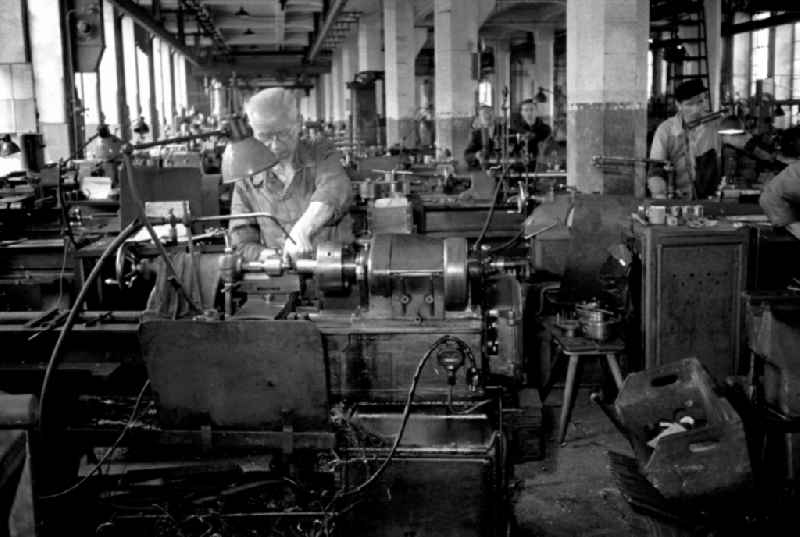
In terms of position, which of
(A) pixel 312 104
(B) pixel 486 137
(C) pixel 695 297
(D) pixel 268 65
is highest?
(D) pixel 268 65

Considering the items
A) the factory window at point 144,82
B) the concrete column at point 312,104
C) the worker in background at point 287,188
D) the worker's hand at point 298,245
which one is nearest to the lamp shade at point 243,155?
the worker's hand at point 298,245

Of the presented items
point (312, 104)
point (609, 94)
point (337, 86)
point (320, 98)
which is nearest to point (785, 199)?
point (609, 94)

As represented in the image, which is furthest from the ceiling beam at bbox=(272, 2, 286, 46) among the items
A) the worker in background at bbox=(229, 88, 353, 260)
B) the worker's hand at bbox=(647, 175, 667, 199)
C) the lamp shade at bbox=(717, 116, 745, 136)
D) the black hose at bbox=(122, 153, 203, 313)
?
the black hose at bbox=(122, 153, 203, 313)

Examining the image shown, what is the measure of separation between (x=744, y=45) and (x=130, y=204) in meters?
14.1

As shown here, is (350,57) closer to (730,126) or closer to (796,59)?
(796,59)

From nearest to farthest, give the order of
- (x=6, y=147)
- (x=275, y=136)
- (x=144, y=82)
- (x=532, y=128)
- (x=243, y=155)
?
(x=243, y=155) → (x=275, y=136) → (x=6, y=147) → (x=532, y=128) → (x=144, y=82)

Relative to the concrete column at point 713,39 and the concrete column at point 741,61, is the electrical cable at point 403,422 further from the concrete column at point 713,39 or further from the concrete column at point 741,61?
the concrete column at point 741,61

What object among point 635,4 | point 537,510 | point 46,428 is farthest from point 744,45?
point 46,428

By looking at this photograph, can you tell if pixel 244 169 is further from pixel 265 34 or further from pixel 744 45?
pixel 265 34

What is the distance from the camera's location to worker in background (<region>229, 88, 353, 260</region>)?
3.43m

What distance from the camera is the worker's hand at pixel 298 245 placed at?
2767mm

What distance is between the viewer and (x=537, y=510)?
314cm

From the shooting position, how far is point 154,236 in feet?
8.04

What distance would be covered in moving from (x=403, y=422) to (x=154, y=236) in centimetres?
87
